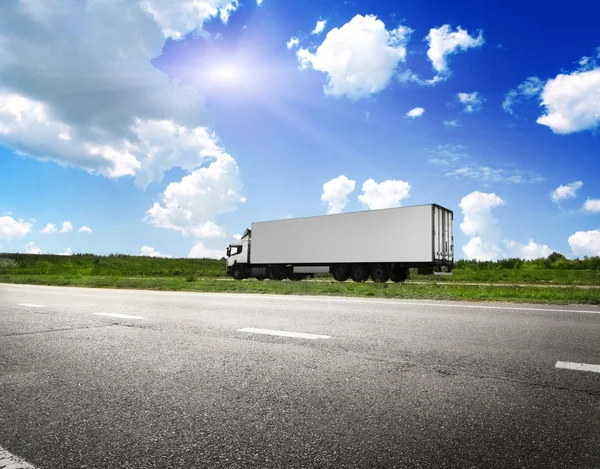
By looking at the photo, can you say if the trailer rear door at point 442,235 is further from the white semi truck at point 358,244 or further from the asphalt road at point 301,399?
the asphalt road at point 301,399

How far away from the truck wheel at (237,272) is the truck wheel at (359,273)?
990 centimetres

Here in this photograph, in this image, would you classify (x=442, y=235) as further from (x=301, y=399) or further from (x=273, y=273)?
(x=301, y=399)

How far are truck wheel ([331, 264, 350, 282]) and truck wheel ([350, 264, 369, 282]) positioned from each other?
45 centimetres

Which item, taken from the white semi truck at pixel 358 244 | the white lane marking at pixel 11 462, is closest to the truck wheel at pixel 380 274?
the white semi truck at pixel 358 244

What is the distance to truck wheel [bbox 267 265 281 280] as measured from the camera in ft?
106

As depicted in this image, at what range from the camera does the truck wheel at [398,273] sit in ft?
87.2

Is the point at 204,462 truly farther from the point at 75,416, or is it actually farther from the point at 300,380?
the point at 300,380

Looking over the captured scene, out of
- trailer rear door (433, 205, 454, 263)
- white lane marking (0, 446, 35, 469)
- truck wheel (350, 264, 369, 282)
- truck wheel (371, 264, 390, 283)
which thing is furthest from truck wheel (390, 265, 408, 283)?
white lane marking (0, 446, 35, 469)

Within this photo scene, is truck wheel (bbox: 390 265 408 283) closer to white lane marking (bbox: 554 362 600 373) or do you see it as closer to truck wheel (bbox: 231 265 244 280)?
truck wheel (bbox: 231 265 244 280)

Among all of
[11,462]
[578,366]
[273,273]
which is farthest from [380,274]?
[11,462]

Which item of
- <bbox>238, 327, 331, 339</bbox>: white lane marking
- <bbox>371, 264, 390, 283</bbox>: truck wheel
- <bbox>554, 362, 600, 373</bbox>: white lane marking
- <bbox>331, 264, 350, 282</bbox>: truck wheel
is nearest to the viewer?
<bbox>554, 362, 600, 373</bbox>: white lane marking

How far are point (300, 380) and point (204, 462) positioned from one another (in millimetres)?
1612

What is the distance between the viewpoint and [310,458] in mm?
2418

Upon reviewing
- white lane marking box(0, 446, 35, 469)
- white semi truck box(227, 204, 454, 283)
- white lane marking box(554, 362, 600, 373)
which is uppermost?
white semi truck box(227, 204, 454, 283)
